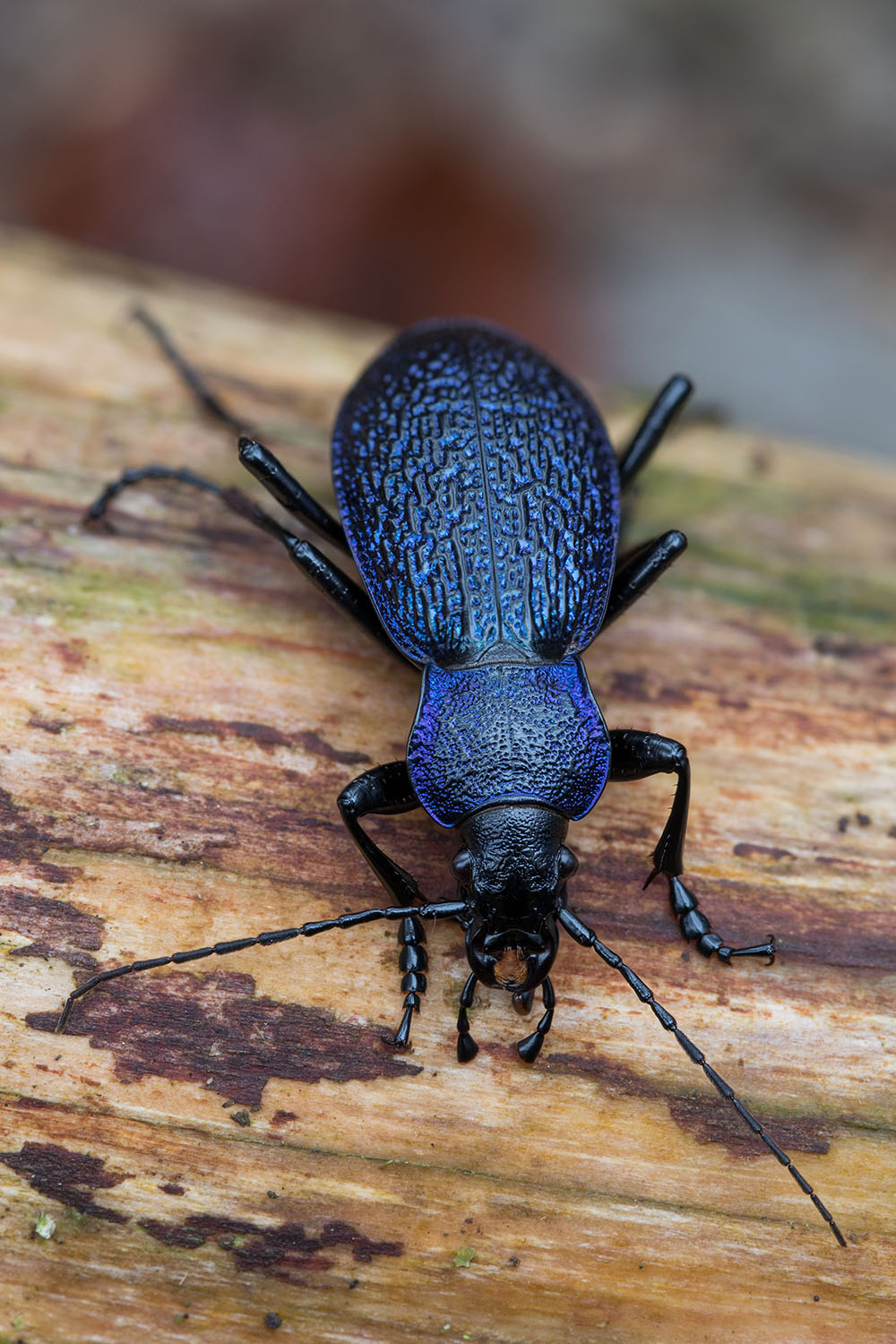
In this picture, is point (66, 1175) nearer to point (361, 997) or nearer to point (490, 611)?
point (361, 997)

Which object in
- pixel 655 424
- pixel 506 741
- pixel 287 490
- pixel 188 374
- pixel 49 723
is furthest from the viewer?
pixel 188 374

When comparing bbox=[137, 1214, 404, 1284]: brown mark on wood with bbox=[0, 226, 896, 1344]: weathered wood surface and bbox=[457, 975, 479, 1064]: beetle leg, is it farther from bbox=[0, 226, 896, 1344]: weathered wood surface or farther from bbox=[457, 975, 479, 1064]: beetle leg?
bbox=[457, 975, 479, 1064]: beetle leg

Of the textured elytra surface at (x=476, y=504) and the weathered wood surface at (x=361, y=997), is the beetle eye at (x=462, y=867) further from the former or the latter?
the textured elytra surface at (x=476, y=504)

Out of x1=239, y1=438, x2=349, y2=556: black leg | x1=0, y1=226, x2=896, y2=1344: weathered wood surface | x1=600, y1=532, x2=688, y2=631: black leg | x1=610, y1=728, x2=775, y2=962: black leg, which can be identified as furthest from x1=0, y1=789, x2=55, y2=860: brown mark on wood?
x1=600, y1=532, x2=688, y2=631: black leg

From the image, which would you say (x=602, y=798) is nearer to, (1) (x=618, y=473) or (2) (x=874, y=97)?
(1) (x=618, y=473)

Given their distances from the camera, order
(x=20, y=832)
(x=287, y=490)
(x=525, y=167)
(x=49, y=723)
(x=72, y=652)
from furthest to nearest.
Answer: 1. (x=525, y=167)
2. (x=287, y=490)
3. (x=72, y=652)
4. (x=49, y=723)
5. (x=20, y=832)

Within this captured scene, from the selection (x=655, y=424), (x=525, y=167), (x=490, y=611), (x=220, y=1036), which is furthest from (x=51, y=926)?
(x=525, y=167)

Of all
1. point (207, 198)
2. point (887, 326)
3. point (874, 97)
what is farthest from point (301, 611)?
point (874, 97)
